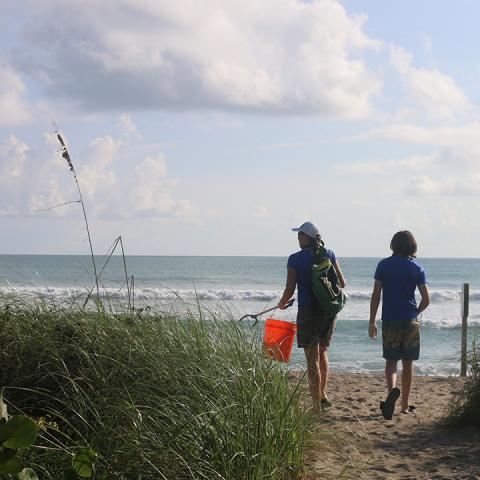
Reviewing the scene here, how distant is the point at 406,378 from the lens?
7.67 m

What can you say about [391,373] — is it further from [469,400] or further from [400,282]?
[469,400]

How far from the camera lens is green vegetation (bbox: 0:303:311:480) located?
423 centimetres

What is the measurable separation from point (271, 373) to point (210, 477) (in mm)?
1215

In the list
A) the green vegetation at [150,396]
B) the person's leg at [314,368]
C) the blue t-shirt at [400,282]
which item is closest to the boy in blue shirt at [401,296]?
the blue t-shirt at [400,282]

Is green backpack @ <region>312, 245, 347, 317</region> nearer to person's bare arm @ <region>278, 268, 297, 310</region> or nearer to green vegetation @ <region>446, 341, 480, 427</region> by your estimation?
person's bare arm @ <region>278, 268, 297, 310</region>

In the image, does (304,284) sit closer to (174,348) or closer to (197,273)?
(174,348)

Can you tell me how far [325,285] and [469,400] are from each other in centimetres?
155

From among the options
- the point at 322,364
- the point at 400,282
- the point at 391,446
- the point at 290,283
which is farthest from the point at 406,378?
the point at 290,283

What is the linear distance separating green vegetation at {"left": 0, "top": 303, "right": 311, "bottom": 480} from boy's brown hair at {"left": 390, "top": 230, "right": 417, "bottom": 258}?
2.34 m

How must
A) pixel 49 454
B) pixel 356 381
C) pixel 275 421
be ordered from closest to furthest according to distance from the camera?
pixel 49 454
pixel 275 421
pixel 356 381

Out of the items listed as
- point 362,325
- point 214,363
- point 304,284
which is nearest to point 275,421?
point 214,363

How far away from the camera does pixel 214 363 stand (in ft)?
16.3

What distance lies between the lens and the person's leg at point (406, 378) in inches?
298

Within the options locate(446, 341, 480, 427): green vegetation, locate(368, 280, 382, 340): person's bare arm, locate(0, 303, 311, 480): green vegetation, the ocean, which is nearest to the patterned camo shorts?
locate(368, 280, 382, 340): person's bare arm
